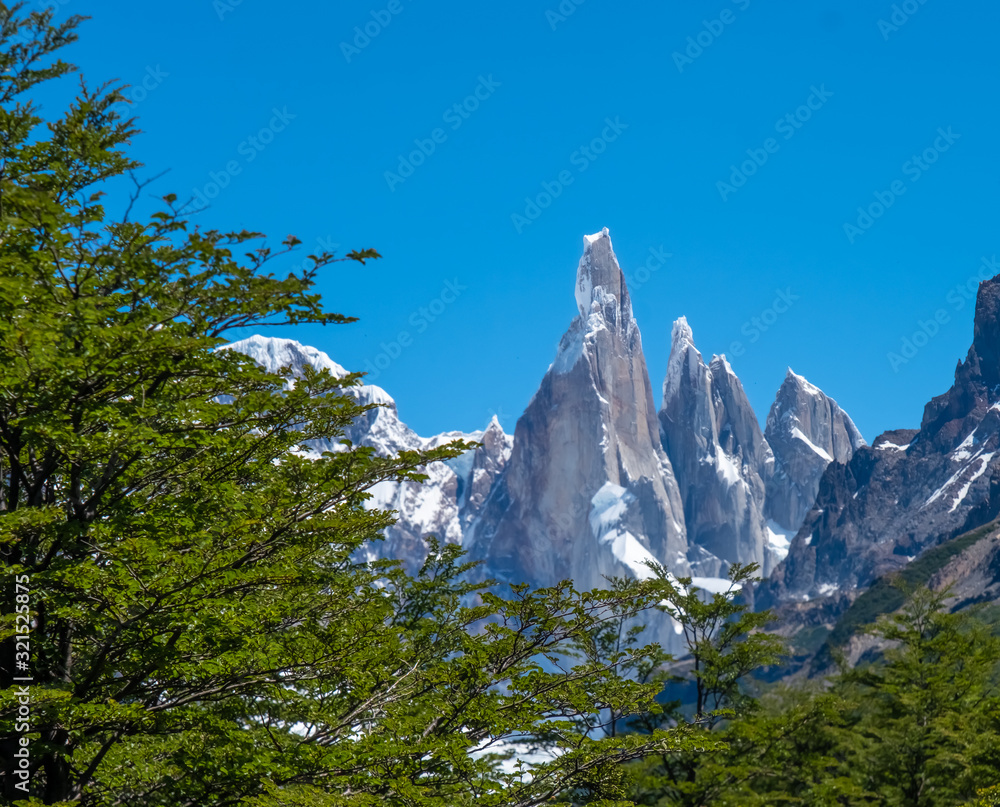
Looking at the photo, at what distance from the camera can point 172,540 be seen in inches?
306

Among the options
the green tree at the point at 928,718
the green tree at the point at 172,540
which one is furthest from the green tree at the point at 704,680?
the green tree at the point at 172,540

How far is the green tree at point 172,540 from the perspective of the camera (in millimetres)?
7199

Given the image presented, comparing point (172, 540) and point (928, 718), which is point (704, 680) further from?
point (172, 540)

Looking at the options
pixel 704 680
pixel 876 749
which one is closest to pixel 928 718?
pixel 876 749

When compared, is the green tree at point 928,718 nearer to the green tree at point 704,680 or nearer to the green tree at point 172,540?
the green tree at point 704,680

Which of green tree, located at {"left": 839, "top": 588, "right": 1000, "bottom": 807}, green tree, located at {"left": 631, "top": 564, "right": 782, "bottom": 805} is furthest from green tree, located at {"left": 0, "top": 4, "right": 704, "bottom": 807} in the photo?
green tree, located at {"left": 839, "top": 588, "right": 1000, "bottom": 807}

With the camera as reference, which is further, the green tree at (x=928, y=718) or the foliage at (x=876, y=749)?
the green tree at (x=928, y=718)

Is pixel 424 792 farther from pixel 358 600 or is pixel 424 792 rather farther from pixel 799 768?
pixel 799 768

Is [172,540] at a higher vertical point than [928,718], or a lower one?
higher

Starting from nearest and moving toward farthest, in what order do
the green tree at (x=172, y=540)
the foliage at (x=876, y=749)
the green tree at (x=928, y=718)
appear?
the green tree at (x=172, y=540)
the foliage at (x=876, y=749)
the green tree at (x=928, y=718)

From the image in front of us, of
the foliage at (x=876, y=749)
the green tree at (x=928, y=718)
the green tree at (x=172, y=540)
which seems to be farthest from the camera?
the green tree at (x=928, y=718)

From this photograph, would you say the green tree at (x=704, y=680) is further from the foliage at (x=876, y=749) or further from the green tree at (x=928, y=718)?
the green tree at (x=928, y=718)

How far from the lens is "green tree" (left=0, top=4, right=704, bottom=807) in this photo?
7199mm

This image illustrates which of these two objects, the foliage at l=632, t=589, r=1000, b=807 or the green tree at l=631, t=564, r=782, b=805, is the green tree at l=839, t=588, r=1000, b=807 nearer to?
the foliage at l=632, t=589, r=1000, b=807
